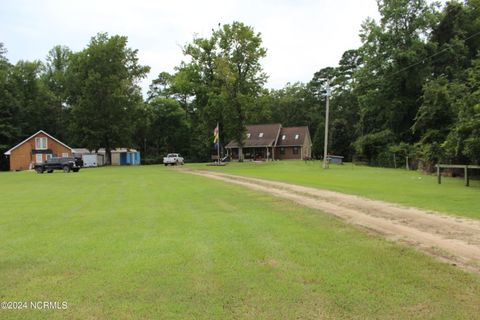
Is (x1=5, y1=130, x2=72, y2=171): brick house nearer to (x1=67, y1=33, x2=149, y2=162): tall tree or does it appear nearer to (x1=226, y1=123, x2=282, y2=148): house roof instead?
(x1=67, y1=33, x2=149, y2=162): tall tree

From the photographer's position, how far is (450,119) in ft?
110

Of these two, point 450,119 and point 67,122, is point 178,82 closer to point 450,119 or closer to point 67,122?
point 67,122

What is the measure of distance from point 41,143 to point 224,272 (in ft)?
208

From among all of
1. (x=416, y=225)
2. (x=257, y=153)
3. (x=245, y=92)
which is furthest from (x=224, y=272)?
(x=257, y=153)

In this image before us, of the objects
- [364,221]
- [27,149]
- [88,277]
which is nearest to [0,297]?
[88,277]

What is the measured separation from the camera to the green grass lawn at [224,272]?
4777 millimetres

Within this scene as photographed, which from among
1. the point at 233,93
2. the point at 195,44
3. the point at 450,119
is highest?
the point at 195,44

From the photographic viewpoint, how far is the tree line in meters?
45.7

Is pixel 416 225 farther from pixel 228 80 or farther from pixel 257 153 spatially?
pixel 257 153

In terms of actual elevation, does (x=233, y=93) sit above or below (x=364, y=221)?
above

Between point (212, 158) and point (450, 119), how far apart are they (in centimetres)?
4722

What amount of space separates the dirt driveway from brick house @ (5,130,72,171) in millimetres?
56584

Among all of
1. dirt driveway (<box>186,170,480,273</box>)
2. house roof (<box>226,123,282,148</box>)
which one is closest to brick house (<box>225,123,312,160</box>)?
house roof (<box>226,123,282,148</box>)

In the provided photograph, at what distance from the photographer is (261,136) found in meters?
77.2
